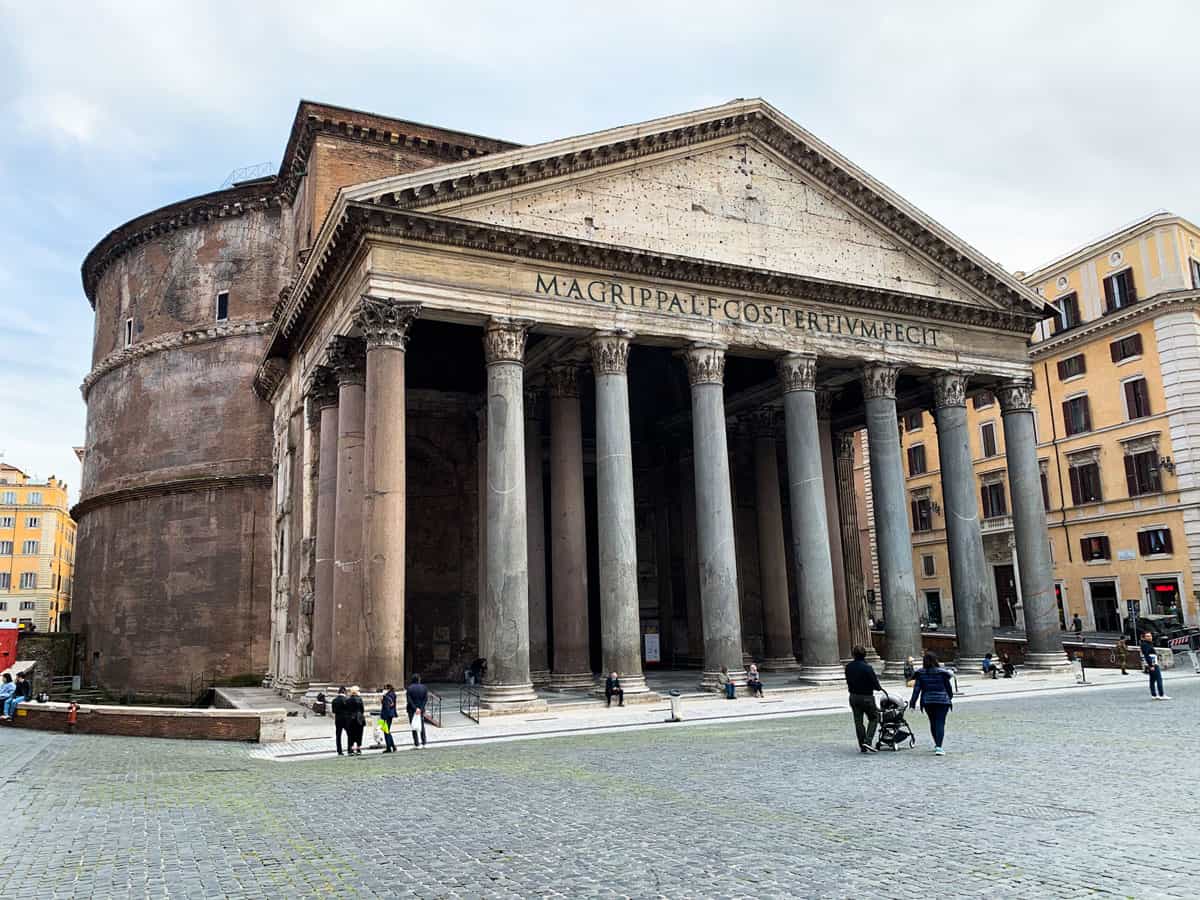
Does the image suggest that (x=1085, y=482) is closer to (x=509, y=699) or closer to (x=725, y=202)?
(x=725, y=202)

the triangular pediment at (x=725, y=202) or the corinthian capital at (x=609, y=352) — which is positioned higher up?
the triangular pediment at (x=725, y=202)

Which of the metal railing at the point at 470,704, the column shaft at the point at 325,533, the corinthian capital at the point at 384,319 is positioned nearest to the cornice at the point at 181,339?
the column shaft at the point at 325,533

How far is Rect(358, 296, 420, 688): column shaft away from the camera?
1684 cm

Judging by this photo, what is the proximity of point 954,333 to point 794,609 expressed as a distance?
1116cm

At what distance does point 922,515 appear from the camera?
1722 inches

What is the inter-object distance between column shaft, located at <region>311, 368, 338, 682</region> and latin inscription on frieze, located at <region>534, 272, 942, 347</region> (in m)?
6.57

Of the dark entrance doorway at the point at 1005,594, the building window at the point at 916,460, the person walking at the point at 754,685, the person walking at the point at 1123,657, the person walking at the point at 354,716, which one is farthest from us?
the building window at the point at 916,460

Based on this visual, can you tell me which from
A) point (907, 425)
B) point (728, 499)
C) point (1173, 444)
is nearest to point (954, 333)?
point (728, 499)

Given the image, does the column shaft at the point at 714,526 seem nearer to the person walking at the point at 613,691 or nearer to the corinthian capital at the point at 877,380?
the person walking at the point at 613,691

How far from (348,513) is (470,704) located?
4.87m

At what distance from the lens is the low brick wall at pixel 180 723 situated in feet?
47.7

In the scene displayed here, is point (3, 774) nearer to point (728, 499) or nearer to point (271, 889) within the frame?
point (271, 889)

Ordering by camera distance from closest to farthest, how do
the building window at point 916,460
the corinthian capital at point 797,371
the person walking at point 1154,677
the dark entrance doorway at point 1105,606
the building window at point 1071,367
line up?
the person walking at point 1154,677 → the corinthian capital at point 797,371 → the dark entrance doorway at point 1105,606 → the building window at point 1071,367 → the building window at point 916,460

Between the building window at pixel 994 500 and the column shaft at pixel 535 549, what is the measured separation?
24090 millimetres
